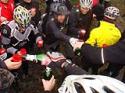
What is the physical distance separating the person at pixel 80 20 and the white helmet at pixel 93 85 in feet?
12.3

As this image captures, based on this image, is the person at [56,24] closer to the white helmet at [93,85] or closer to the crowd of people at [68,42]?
the crowd of people at [68,42]

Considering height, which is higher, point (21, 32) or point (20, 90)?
point (21, 32)

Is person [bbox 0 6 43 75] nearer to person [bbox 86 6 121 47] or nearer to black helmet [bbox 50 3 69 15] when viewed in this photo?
black helmet [bbox 50 3 69 15]

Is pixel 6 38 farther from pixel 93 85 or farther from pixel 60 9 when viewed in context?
pixel 93 85

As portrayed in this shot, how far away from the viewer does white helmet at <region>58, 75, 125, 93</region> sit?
18.0 feet

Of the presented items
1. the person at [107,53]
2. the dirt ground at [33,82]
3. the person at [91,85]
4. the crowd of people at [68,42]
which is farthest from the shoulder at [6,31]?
the person at [91,85]

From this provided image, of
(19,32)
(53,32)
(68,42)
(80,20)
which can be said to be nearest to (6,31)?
(19,32)

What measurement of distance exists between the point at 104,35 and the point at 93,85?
127 inches

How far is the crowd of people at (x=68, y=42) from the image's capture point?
235 inches

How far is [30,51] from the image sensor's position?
31.8 ft

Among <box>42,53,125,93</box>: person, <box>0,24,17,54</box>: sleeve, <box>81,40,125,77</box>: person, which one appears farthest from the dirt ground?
<box>42,53,125,93</box>: person

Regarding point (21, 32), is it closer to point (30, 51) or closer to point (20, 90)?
point (30, 51)

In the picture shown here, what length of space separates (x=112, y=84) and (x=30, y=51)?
4395mm

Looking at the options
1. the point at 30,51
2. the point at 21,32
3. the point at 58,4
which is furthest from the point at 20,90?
the point at 58,4
